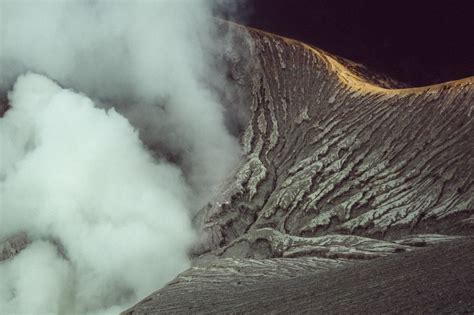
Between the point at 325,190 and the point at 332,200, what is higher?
the point at 325,190

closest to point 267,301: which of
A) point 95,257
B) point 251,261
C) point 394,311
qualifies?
point 394,311

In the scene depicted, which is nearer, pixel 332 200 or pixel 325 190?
pixel 332 200

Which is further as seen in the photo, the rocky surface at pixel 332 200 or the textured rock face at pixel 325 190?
the textured rock face at pixel 325 190

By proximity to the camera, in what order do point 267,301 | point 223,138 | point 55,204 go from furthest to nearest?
point 223,138, point 55,204, point 267,301

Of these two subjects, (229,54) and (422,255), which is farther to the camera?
(229,54)

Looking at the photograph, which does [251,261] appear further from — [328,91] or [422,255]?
[328,91]

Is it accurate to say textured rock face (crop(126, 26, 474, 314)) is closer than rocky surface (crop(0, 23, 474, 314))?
No

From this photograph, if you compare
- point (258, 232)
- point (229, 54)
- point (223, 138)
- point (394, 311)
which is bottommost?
point (394, 311)

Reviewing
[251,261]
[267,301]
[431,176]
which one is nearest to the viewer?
[267,301]
